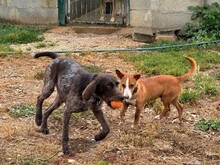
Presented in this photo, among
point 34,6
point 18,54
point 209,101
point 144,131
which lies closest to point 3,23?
point 34,6

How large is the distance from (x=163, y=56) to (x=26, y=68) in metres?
2.49

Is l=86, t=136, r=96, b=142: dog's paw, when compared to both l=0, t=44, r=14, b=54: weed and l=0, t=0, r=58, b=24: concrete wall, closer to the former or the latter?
l=0, t=44, r=14, b=54: weed

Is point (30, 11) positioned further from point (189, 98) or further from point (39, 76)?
point (189, 98)

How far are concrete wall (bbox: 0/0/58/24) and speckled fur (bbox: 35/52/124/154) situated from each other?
6838 millimetres

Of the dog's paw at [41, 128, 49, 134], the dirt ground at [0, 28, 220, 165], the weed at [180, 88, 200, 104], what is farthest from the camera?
the weed at [180, 88, 200, 104]

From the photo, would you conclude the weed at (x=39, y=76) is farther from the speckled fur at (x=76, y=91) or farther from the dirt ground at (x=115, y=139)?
the speckled fur at (x=76, y=91)

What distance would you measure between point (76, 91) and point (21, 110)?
1.60 m

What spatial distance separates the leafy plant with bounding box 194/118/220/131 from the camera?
6.60 meters

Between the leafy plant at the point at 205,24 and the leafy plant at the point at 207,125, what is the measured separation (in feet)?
14.8

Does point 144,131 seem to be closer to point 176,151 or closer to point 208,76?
point 176,151

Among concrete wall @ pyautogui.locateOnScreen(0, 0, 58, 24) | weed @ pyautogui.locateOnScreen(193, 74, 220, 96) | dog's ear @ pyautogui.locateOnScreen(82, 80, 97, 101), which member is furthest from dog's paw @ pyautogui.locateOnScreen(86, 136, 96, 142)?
concrete wall @ pyautogui.locateOnScreen(0, 0, 58, 24)

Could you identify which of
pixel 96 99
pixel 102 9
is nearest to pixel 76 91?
pixel 96 99

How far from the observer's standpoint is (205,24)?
1148cm

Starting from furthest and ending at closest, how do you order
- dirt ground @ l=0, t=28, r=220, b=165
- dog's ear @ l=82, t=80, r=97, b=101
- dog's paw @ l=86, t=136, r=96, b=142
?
dog's paw @ l=86, t=136, r=96, b=142 → dirt ground @ l=0, t=28, r=220, b=165 → dog's ear @ l=82, t=80, r=97, b=101
